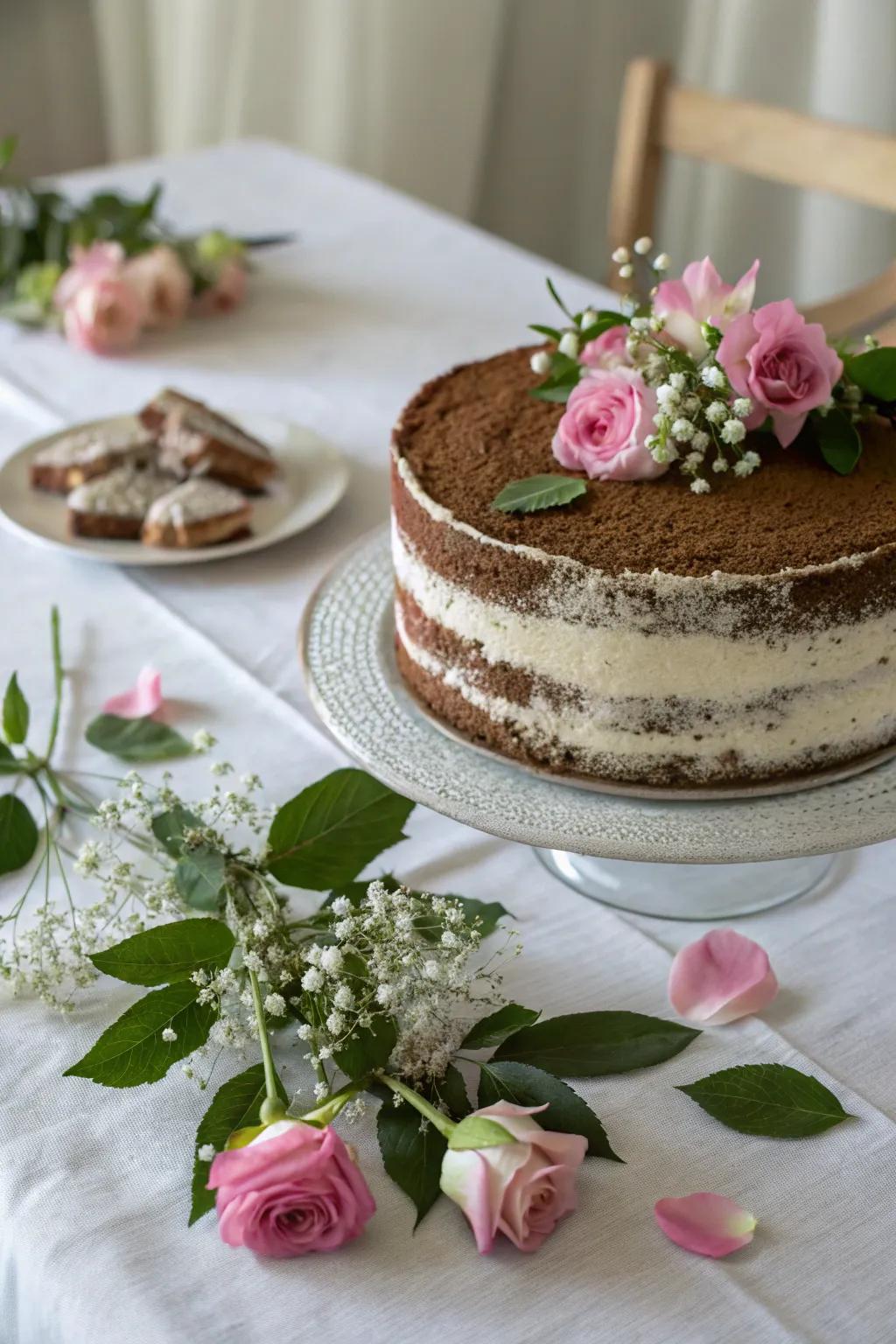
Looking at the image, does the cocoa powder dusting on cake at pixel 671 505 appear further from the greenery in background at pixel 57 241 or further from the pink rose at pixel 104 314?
the greenery in background at pixel 57 241

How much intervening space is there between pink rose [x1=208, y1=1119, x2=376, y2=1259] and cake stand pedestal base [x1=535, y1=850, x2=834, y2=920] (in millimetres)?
321

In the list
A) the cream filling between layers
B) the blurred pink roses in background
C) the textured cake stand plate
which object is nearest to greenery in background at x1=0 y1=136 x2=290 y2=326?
the blurred pink roses in background

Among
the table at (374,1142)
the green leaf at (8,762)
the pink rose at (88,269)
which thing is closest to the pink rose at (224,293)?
the pink rose at (88,269)

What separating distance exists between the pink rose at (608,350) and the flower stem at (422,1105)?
0.50 m

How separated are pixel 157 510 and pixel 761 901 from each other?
66cm

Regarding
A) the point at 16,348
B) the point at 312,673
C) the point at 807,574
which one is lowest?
the point at 16,348

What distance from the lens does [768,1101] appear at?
79cm

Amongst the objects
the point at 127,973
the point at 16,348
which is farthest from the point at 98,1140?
the point at 16,348

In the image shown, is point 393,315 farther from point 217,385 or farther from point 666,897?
point 666,897

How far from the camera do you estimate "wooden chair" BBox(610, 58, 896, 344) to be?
1.79 meters

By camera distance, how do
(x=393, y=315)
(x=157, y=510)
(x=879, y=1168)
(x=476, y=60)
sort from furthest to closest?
(x=476, y=60) < (x=393, y=315) < (x=157, y=510) < (x=879, y=1168)

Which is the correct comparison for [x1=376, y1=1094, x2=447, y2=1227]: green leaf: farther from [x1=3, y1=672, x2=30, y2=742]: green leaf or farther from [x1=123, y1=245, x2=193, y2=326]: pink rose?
[x1=123, y1=245, x2=193, y2=326]: pink rose

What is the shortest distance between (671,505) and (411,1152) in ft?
1.37

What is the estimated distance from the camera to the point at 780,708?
89 cm
